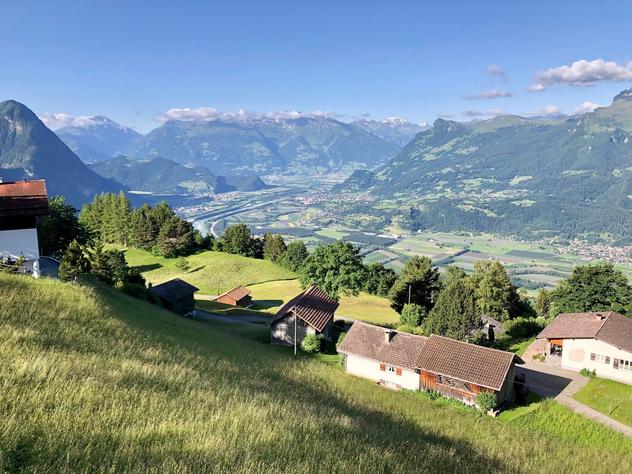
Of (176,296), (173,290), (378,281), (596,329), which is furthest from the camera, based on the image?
(378,281)

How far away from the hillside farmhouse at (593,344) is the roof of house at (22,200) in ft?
157

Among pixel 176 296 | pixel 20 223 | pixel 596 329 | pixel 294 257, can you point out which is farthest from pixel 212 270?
pixel 596 329

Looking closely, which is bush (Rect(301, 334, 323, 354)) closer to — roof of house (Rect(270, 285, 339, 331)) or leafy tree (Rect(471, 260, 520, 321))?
roof of house (Rect(270, 285, 339, 331))

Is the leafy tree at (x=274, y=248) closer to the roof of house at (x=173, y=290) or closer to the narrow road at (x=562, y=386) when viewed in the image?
the roof of house at (x=173, y=290)

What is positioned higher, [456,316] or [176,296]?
[176,296]

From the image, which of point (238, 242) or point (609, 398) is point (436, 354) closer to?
point (609, 398)

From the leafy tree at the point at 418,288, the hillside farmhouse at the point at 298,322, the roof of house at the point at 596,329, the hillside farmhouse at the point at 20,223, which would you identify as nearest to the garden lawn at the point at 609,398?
the roof of house at the point at 596,329

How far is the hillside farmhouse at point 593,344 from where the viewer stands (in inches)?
1570

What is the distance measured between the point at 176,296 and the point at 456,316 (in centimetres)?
3426

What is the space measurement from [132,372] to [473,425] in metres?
19.7

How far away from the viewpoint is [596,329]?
4250 centimetres

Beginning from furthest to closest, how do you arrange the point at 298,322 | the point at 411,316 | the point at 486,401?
1. the point at 411,316
2. the point at 298,322
3. the point at 486,401

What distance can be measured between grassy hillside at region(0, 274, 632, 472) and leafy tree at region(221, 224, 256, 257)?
3269 inches

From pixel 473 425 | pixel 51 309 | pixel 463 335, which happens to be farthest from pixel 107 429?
pixel 463 335
